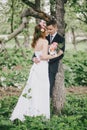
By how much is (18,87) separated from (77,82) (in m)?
2.66

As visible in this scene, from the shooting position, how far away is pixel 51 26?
374 inches

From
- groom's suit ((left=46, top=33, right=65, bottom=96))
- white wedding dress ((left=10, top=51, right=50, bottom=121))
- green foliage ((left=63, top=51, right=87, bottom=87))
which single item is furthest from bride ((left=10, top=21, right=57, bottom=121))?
green foliage ((left=63, top=51, right=87, bottom=87))

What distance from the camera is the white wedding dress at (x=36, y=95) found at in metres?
9.56

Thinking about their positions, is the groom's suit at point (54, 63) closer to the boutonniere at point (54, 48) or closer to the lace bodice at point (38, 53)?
the boutonniere at point (54, 48)

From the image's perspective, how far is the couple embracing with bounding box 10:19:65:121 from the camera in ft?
30.9

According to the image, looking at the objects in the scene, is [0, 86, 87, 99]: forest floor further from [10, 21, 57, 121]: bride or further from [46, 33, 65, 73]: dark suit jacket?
[10, 21, 57, 121]: bride

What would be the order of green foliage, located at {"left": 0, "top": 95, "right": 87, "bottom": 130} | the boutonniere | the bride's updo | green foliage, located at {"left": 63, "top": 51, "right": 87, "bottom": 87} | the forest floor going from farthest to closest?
1. green foliage, located at {"left": 63, "top": 51, "right": 87, "bottom": 87}
2. the forest floor
3. the boutonniere
4. the bride's updo
5. green foliage, located at {"left": 0, "top": 95, "right": 87, "bottom": 130}

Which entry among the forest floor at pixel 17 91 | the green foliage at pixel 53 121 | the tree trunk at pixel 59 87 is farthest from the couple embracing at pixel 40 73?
the forest floor at pixel 17 91

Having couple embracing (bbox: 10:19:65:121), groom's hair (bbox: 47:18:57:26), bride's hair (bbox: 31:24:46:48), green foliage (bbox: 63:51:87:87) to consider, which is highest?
groom's hair (bbox: 47:18:57:26)

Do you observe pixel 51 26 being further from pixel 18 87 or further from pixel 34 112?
pixel 18 87

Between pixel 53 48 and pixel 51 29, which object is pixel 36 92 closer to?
pixel 53 48

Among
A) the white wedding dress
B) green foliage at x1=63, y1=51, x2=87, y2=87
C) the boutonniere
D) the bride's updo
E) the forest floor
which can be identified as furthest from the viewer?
green foliage at x1=63, y1=51, x2=87, y2=87

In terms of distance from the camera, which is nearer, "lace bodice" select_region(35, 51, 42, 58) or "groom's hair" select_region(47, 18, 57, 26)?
"lace bodice" select_region(35, 51, 42, 58)

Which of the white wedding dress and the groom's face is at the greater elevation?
the groom's face
